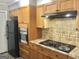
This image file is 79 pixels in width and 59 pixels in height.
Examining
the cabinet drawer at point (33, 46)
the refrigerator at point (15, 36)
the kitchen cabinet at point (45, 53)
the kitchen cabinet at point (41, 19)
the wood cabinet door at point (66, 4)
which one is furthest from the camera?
the refrigerator at point (15, 36)

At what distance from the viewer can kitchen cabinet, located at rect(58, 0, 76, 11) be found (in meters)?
2.79

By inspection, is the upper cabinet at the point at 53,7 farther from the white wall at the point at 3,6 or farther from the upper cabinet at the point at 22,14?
the white wall at the point at 3,6

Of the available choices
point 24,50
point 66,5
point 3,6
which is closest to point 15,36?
point 24,50

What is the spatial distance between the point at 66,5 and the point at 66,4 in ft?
0.08

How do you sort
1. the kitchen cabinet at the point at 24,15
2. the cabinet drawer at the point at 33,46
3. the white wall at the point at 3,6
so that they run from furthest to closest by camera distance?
the white wall at the point at 3,6
the kitchen cabinet at the point at 24,15
the cabinet drawer at the point at 33,46

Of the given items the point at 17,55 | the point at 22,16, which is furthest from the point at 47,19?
the point at 17,55

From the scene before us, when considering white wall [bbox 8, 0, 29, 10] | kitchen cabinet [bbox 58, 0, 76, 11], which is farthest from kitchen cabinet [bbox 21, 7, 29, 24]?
kitchen cabinet [bbox 58, 0, 76, 11]

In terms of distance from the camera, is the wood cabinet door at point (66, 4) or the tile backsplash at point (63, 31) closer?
the wood cabinet door at point (66, 4)

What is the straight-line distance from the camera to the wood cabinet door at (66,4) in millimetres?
2820

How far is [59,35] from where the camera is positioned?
359 centimetres

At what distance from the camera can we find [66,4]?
299 centimetres

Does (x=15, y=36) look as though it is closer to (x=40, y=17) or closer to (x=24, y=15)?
(x=24, y=15)

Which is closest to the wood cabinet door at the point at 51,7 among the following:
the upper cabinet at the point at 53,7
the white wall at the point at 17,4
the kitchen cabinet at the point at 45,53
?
the upper cabinet at the point at 53,7

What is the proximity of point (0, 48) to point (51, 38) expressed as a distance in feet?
9.22
